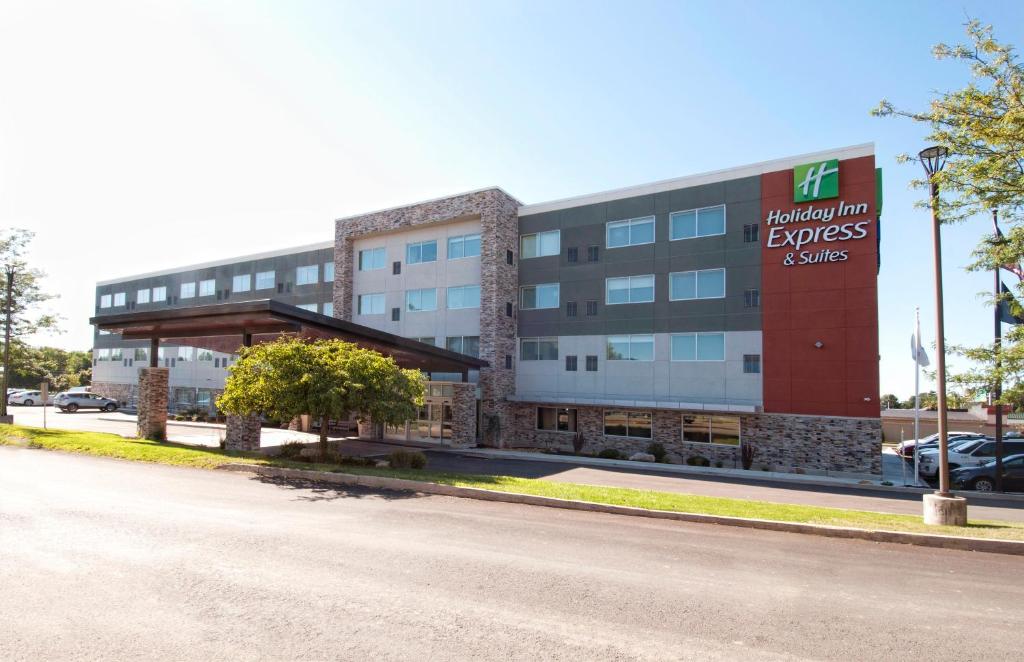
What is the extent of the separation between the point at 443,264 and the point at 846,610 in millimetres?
27993

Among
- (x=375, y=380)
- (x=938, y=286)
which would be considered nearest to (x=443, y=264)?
(x=375, y=380)

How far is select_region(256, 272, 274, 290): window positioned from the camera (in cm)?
4203

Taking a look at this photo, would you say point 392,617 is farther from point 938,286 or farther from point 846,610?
point 938,286

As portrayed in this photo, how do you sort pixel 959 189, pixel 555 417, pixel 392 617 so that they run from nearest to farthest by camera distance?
pixel 392 617 → pixel 959 189 → pixel 555 417

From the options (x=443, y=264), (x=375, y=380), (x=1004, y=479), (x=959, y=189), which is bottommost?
(x=1004, y=479)

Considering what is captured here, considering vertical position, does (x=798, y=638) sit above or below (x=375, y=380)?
below

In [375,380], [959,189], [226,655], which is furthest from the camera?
[375,380]

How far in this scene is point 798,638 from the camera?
5680 millimetres

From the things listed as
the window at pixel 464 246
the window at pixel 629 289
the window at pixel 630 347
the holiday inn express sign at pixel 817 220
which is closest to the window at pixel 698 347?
the window at pixel 630 347

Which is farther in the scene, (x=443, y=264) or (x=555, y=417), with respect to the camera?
(x=443, y=264)

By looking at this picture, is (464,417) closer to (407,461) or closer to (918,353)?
(407,461)

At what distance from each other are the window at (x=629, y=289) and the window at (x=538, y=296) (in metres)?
3.10

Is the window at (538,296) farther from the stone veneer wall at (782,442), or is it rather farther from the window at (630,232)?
the stone veneer wall at (782,442)

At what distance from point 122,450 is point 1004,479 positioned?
30021 millimetres
